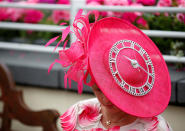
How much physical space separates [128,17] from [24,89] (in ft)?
2.83

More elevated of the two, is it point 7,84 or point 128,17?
point 128,17

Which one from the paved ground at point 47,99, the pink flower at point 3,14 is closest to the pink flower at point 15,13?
the pink flower at point 3,14

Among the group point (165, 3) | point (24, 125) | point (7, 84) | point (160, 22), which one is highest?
point (165, 3)

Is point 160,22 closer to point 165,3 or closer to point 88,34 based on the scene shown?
point 165,3

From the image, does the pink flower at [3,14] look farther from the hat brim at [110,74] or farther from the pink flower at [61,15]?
the hat brim at [110,74]

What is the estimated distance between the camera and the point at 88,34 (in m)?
0.88

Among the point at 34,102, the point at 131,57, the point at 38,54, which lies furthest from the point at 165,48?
the point at 38,54

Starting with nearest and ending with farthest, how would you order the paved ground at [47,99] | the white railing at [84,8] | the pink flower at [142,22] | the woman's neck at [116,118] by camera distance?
the woman's neck at [116,118] → the white railing at [84,8] → the pink flower at [142,22] → the paved ground at [47,99]

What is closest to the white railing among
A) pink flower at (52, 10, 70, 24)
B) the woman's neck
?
pink flower at (52, 10, 70, 24)

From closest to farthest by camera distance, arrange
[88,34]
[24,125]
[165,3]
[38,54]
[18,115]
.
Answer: [88,34] → [165,3] → [18,115] → [24,125] → [38,54]

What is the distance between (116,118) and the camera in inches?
38.3

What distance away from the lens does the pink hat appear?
849 millimetres

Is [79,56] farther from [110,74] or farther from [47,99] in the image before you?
[47,99]

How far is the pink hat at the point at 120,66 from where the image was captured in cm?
85
